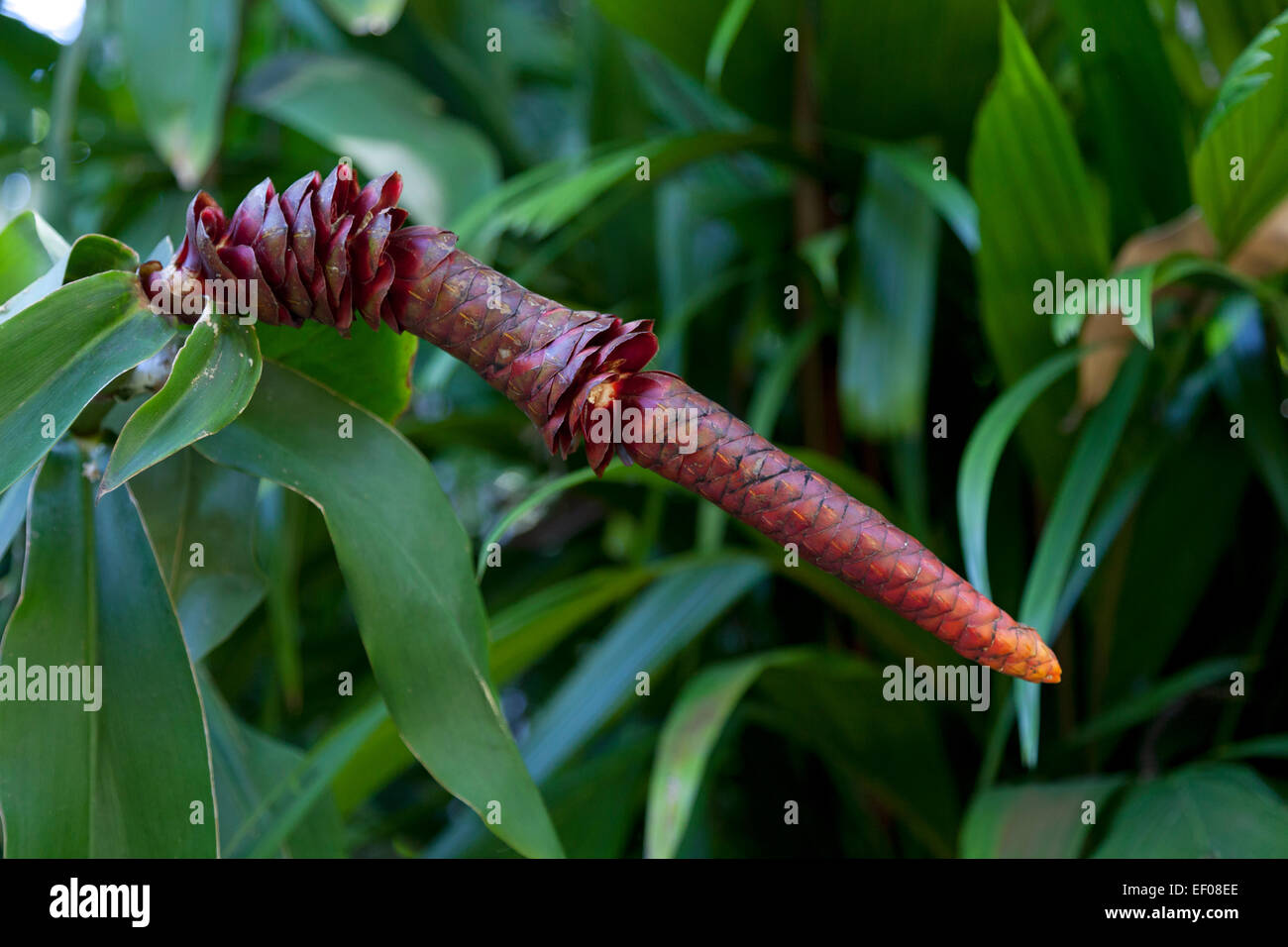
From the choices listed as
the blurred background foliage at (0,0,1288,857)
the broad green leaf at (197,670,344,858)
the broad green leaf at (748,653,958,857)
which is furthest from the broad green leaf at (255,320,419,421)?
the broad green leaf at (748,653,958,857)

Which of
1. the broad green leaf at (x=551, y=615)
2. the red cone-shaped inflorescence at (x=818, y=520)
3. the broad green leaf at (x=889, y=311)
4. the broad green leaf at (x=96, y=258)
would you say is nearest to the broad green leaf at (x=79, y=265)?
the broad green leaf at (x=96, y=258)

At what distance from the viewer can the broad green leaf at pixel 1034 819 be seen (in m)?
0.37

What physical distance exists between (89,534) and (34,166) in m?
0.57

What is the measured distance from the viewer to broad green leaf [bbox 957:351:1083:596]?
322 mm

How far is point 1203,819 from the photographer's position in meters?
0.34

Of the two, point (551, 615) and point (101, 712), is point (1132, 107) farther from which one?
point (101, 712)

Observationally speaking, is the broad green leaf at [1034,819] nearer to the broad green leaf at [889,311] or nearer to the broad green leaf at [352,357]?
the broad green leaf at [889,311]

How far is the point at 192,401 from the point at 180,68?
16.6 inches

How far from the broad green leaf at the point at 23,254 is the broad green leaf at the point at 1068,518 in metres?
0.31

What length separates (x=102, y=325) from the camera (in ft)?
0.67

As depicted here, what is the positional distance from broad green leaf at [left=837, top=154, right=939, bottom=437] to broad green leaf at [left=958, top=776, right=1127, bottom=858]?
0.17 metres

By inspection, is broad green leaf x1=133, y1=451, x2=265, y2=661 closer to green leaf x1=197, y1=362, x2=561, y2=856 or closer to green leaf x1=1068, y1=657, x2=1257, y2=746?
green leaf x1=197, y1=362, x2=561, y2=856

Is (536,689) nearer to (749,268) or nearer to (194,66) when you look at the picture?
(749,268)

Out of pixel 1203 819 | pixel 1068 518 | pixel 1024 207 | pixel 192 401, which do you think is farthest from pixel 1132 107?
pixel 192 401
